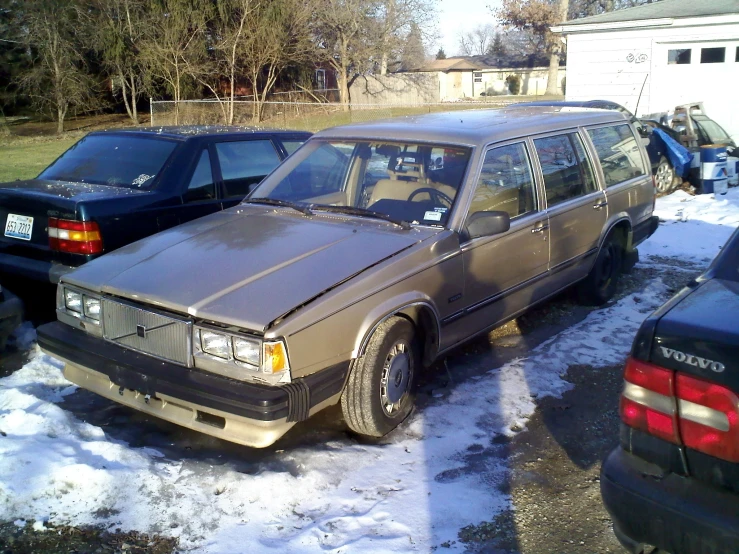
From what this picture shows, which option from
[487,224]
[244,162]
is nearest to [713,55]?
[244,162]

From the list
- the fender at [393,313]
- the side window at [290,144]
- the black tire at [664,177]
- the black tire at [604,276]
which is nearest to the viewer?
the fender at [393,313]

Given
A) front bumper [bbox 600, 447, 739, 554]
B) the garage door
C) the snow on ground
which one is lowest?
the snow on ground

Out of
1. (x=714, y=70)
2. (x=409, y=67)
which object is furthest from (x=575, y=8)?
(x=714, y=70)

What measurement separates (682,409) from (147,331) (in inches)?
102

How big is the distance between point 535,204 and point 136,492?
11.2ft

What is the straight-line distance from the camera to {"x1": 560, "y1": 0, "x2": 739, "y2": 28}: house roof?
15.8m

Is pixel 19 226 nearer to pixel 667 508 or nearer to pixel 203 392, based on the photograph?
pixel 203 392

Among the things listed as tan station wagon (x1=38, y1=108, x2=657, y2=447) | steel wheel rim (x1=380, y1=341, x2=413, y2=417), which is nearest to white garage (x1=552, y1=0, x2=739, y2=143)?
tan station wagon (x1=38, y1=108, x2=657, y2=447)

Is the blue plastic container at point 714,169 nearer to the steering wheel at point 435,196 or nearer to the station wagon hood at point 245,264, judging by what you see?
the steering wheel at point 435,196

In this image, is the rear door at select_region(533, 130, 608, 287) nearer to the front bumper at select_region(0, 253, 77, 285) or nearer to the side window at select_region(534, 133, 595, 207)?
the side window at select_region(534, 133, 595, 207)

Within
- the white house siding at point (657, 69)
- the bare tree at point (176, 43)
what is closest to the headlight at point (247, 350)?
the white house siding at point (657, 69)

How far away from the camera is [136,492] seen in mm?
3486

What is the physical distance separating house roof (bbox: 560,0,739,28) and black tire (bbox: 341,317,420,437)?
48.5ft

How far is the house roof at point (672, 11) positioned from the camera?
51.7ft
